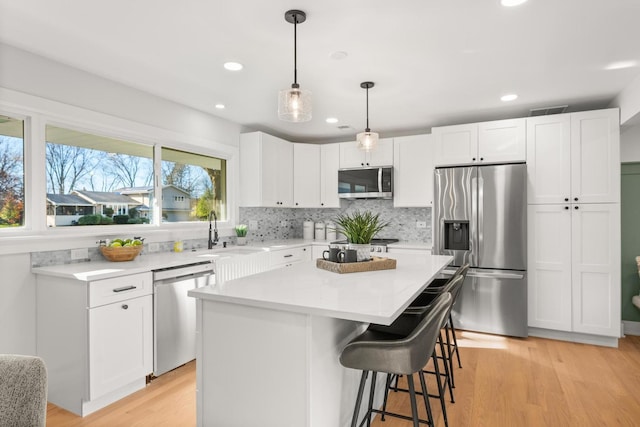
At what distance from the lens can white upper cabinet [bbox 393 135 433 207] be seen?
15.1 ft

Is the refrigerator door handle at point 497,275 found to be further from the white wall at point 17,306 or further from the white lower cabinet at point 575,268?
the white wall at point 17,306

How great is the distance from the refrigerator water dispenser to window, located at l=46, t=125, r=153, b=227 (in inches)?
122

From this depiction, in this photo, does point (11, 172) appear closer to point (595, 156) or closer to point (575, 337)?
point (595, 156)

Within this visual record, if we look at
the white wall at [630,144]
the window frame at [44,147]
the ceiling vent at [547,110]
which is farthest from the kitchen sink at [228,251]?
the white wall at [630,144]

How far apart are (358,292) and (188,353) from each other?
201cm

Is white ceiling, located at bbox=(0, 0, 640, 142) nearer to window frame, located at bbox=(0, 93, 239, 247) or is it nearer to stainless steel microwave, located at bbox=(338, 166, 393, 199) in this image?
window frame, located at bbox=(0, 93, 239, 247)

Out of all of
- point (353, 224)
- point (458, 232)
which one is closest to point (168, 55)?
point (353, 224)

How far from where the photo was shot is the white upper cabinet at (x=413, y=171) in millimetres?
4594

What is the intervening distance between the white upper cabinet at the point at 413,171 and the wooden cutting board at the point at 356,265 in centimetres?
218

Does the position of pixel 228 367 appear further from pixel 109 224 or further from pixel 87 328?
pixel 109 224

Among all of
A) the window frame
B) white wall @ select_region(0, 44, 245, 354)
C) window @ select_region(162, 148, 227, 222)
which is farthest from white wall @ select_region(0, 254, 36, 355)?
window @ select_region(162, 148, 227, 222)

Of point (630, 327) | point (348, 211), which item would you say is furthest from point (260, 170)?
point (630, 327)

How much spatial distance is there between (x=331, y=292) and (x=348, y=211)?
3.65m

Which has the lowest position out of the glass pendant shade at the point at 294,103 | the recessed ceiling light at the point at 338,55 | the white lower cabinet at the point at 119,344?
the white lower cabinet at the point at 119,344
